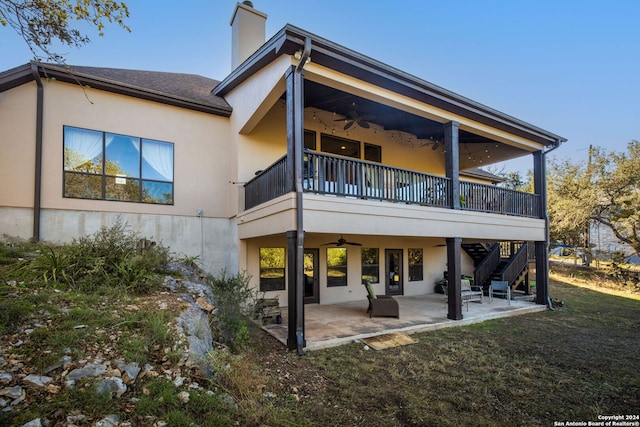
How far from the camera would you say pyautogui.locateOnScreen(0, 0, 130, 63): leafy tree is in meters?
4.45

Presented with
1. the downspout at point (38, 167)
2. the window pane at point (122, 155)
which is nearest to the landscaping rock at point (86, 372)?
the downspout at point (38, 167)

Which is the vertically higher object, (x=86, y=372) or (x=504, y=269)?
(x=86, y=372)

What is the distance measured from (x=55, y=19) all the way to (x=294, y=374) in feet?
21.1

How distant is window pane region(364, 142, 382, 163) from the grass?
7135 millimetres

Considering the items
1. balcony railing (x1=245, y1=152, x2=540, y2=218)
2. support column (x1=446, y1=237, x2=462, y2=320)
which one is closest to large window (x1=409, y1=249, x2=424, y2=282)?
balcony railing (x1=245, y1=152, x2=540, y2=218)

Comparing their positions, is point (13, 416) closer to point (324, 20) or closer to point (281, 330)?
point (281, 330)

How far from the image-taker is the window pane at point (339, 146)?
36.4ft

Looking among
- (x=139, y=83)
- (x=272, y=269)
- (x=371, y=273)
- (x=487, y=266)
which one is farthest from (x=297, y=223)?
(x=487, y=266)

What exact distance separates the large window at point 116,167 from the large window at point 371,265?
704 centimetres

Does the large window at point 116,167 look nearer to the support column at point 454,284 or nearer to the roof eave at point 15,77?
the roof eave at point 15,77

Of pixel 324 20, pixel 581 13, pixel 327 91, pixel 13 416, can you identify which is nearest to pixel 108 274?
pixel 13 416

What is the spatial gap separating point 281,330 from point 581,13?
20.5 metres

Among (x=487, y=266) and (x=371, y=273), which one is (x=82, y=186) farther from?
(x=487, y=266)

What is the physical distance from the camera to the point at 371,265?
1232 cm
